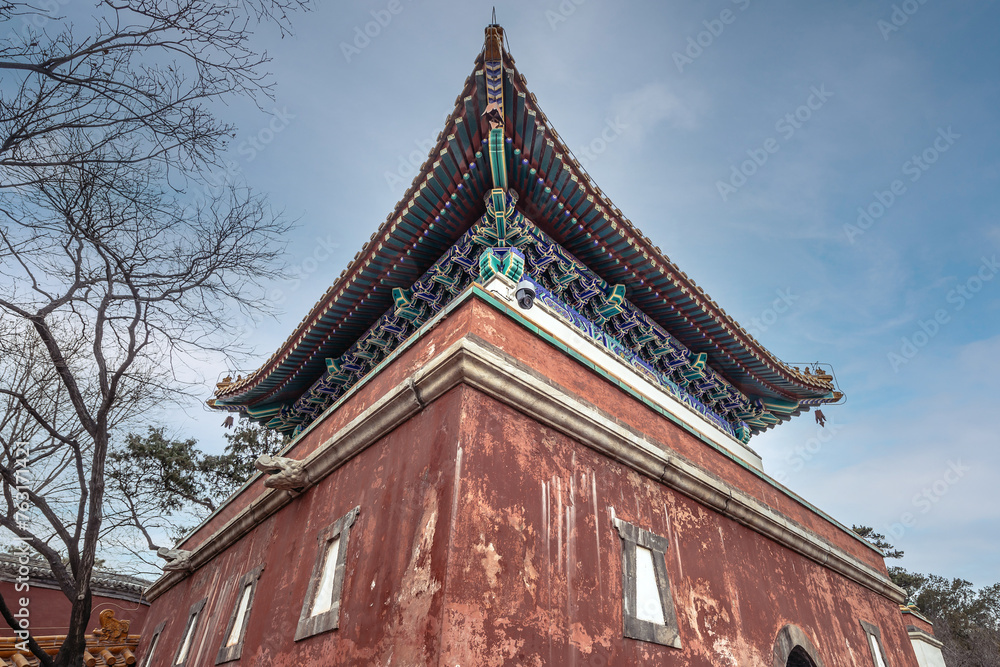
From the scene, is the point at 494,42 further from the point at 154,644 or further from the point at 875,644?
the point at 154,644

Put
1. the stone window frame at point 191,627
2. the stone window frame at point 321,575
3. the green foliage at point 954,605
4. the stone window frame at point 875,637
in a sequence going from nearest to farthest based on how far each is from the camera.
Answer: the stone window frame at point 321,575 < the stone window frame at point 191,627 < the stone window frame at point 875,637 < the green foliage at point 954,605

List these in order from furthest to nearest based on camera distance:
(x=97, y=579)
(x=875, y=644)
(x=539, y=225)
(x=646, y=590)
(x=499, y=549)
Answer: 1. (x=97, y=579)
2. (x=875, y=644)
3. (x=539, y=225)
4. (x=646, y=590)
5. (x=499, y=549)

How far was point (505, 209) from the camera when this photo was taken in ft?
19.8

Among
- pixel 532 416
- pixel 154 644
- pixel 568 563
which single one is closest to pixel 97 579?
pixel 154 644

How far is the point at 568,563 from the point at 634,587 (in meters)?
0.78

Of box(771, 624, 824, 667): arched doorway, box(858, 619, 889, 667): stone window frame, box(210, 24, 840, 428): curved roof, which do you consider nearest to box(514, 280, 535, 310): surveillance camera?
box(210, 24, 840, 428): curved roof

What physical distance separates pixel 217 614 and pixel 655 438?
540 cm

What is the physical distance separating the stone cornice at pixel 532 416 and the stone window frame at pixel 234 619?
627mm

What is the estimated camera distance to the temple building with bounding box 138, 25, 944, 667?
11.6 ft

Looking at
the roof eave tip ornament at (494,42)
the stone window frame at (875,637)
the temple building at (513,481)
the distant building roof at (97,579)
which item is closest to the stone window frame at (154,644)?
the temple building at (513,481)

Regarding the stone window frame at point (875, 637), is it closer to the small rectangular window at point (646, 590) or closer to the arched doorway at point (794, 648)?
the arched doorway at point (794, 648)

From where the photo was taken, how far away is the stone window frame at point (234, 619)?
208 inches

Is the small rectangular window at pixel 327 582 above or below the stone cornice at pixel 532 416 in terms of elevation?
below

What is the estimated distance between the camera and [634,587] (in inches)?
165
